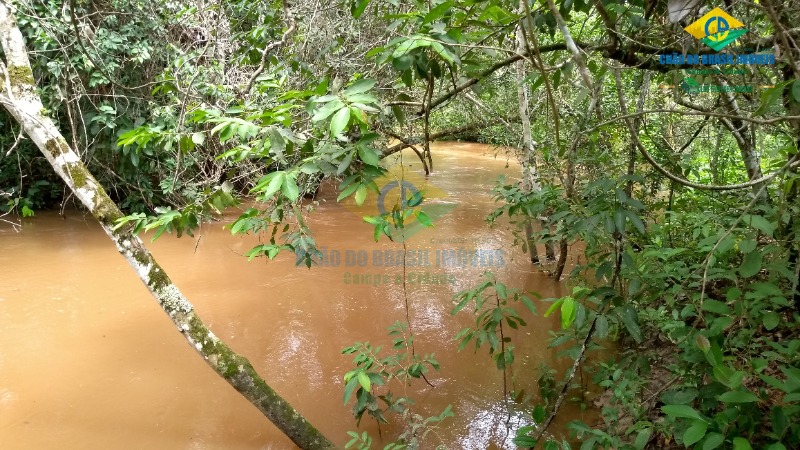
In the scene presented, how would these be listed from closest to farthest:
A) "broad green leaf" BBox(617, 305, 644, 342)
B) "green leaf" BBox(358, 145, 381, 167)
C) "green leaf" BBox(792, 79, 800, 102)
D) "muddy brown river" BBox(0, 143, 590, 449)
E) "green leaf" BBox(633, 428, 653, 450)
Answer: "green leaf" BBox(792, 79, 800, 102) < "green leaf" BBox(358, 145, 381, 167) < "green leaf" BBox(633, 428, 653, 450) < "broad green leaf" BBox(617, 305, 644, 342) < "muddy brown river" BBox(0, 143, 590, 449)

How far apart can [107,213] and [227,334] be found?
6.38ft

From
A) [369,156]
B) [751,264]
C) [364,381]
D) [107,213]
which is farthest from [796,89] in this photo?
[107,213]

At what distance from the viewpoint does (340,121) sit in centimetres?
124

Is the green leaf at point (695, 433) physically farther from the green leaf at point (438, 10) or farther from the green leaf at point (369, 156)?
the green leaf at point (438, 10)

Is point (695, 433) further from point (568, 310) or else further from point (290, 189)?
point (290, 189)

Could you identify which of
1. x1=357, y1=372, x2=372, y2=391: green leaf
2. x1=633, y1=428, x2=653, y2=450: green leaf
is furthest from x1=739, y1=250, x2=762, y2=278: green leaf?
x1=357, y1=372, x2=372, y2=391: green leaf

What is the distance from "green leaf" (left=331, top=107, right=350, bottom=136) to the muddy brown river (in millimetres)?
609

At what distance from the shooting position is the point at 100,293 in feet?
14.9

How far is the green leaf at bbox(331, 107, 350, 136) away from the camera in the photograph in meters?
1.22

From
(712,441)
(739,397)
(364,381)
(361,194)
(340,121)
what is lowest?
(364,381)

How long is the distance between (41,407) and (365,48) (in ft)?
14.6

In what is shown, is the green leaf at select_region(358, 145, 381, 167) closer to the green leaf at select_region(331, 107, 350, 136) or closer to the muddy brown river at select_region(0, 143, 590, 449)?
the green leaf at select_region(331, 107, 350, 136)

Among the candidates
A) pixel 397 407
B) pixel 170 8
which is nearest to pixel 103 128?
pixel 170 8

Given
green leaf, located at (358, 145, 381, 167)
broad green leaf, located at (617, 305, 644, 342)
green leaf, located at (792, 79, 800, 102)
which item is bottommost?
broad green leaf, located at (617, 305, 644, 342)
